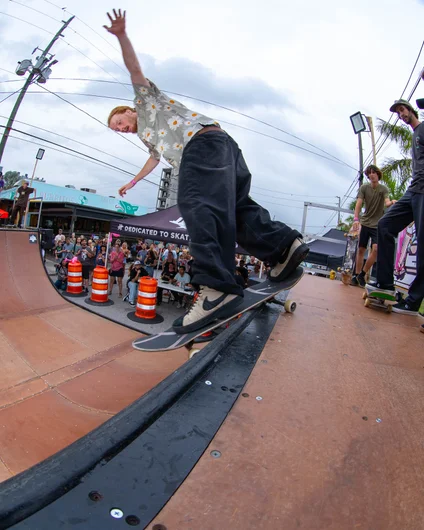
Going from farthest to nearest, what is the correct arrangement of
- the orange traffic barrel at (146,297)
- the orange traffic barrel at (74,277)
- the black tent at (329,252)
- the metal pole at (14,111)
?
the black tent at (329,252) → the metal pole at (14,111) → the orange traffic barrel at (74,277) → the orange traffic barrel at (146,297)

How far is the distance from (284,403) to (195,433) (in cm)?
31

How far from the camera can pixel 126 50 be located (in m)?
1.70

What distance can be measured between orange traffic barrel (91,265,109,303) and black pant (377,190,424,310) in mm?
8615

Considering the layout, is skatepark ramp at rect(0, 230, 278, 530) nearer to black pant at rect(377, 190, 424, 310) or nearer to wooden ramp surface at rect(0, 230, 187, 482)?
wooden ramp surface at rect(0, 230, 187, 482)

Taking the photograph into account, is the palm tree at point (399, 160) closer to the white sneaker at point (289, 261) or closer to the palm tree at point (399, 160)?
the palm tree at point (399, 160)

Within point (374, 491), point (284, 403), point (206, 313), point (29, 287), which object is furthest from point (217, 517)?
point (29, 287)

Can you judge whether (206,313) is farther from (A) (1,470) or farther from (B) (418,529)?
(A) (1,470)

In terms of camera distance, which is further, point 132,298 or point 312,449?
point 132,298

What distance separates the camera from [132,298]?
440 inches

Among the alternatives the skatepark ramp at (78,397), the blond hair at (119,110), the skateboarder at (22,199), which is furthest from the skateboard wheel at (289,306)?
the skateboarder at (22,199)

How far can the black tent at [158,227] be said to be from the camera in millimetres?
10308

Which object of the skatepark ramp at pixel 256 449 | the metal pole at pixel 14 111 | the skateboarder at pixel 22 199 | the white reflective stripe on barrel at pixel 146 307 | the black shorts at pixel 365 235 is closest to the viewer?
the skatepark ramp at pixel 256 449

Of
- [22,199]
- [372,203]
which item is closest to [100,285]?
[22,199]

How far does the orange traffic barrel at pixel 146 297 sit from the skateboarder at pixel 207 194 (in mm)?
7253
